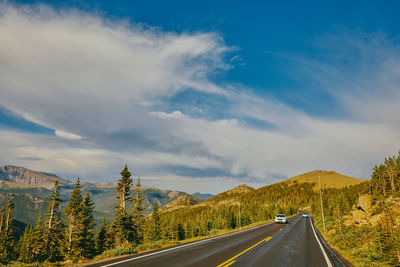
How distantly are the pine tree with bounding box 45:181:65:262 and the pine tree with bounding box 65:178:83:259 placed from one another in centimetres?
174

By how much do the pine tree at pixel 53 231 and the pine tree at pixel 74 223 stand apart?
174 centimetres

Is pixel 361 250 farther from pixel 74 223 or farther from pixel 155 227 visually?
pixel 155 227

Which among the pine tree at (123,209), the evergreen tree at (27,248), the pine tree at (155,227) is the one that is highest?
the pine tree at (123,209)

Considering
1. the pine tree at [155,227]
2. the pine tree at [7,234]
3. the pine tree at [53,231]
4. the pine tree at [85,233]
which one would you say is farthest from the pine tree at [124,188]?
the pine tree at [7,234]

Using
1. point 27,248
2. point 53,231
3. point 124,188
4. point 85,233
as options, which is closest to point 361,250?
point 124,188

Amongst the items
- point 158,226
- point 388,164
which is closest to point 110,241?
Answer: point 158,226

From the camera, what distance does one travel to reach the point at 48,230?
38844 millimetres

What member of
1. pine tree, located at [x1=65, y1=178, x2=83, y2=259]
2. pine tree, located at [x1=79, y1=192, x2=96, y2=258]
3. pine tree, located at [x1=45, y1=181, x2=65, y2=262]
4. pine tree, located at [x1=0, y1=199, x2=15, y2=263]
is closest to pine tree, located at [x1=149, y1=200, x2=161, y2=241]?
pine tree, located at [x1=79, y1=192, x2=96, y2=258]

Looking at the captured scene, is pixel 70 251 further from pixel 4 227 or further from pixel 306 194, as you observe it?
pixel 306 194

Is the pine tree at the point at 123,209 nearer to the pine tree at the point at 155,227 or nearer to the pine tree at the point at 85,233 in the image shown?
the pine tree at the point at 85,233

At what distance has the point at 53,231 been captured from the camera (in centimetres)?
3978

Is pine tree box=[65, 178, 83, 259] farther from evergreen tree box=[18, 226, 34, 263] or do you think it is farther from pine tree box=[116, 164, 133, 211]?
evergreen tree box=[18, 226, 34, 263]

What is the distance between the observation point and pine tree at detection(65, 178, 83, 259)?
38.6 metres

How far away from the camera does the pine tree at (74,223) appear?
38.6 m
